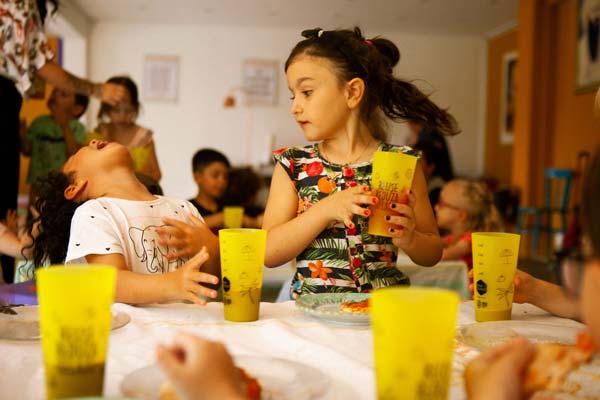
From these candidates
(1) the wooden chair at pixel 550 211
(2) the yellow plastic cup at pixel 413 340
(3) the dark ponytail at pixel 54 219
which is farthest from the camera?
(1) the wooden chair at pixel 550 211

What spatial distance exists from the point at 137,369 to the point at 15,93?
227cm

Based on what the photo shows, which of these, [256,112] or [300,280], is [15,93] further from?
[256,112]

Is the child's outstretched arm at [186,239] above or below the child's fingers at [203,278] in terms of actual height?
above

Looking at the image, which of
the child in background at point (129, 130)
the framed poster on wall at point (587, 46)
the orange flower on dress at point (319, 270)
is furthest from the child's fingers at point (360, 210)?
the framed poster on wall at point (587, 46)

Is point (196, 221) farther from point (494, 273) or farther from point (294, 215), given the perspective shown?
point (494, 273)

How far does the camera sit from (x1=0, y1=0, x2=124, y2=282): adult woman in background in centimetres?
254

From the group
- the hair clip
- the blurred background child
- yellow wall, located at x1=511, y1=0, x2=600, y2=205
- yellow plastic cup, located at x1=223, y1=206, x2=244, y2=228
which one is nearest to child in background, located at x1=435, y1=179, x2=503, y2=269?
yellow plastic cup, located at x1=223, y1=206, x2=244, y2=228

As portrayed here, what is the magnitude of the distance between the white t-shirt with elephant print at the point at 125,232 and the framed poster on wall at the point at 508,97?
7704 mm

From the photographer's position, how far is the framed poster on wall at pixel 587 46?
6023 millimetres

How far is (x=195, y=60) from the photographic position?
9211 millimetres

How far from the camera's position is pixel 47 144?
3.54 m

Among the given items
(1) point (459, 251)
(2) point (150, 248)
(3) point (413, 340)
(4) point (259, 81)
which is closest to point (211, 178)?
(1) point (459, 251)

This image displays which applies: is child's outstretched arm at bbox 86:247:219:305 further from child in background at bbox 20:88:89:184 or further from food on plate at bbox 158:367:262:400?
child in background at bbox 20:88:89:184

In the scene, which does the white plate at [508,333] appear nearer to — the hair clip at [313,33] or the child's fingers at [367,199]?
the child's fingers at [367,199]
